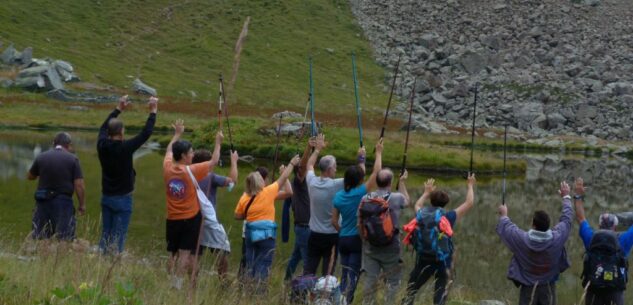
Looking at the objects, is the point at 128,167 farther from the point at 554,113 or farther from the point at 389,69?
the point at 389,69

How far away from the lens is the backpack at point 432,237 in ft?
39.4

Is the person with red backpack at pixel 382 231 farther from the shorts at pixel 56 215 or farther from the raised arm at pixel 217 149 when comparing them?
the shorts at pixel 56 215

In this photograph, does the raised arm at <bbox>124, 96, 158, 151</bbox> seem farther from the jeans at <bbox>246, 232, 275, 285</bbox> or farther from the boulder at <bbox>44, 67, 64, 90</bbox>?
the boulder at <bbox>44, 67, 64, 90</bbox>

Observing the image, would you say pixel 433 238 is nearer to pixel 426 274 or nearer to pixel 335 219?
pixel 426 274

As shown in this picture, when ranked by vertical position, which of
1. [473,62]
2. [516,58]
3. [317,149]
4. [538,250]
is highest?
[516,58]

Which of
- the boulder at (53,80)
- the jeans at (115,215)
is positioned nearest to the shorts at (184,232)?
the jeans at (115,215)

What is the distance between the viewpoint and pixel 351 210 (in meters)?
12.6

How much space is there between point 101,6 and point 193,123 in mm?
59866

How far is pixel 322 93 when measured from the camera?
103438 millimetres

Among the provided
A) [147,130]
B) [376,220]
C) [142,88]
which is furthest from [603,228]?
[142,88]

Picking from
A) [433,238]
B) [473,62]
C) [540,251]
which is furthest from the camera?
[473,62]

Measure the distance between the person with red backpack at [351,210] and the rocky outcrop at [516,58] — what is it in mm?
63814

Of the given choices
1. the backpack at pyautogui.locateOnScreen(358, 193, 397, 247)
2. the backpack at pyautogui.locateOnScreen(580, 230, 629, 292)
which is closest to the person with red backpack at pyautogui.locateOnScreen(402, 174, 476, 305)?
the backpack at pyautogui.locateOnScreen(358, 193, 397, 247)

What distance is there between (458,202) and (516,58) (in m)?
77.6
